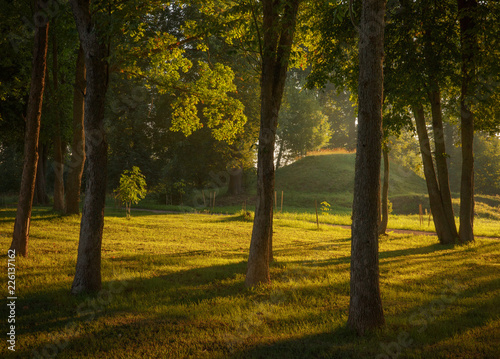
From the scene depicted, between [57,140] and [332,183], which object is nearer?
[57,140]

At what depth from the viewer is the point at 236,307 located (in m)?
6.56

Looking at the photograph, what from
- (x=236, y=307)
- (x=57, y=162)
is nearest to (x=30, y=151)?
(x=236, y=307)

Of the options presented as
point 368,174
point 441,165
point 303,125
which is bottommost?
point 368,174

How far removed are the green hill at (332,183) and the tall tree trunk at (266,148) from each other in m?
28.0

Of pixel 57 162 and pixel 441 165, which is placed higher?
pixel 57 162

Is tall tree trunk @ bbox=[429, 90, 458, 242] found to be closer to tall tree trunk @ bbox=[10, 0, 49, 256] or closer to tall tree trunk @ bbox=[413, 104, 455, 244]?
tall tree trunk @ bbox=[413, 104, 455, 244]

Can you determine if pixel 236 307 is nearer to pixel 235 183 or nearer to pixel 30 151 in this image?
pixel 30 151

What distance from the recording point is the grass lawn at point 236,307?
4.88 meters

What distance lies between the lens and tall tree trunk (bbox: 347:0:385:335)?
521cm

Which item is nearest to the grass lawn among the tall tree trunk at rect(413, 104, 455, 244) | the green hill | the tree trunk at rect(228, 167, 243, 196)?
the tall tree trunk at rect(413, 104, 455, 244)

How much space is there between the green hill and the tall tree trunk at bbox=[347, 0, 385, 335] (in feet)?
99.1

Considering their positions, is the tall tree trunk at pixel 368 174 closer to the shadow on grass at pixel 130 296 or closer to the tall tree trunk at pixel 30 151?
the shadow on grass at pixel 130 296

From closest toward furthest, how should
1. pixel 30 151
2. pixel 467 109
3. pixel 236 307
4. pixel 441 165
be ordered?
1. pixel 236 307
2. pixel 30 151
3. pixel 467 109
4. pixel 441 165

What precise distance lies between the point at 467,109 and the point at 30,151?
1547 cm
